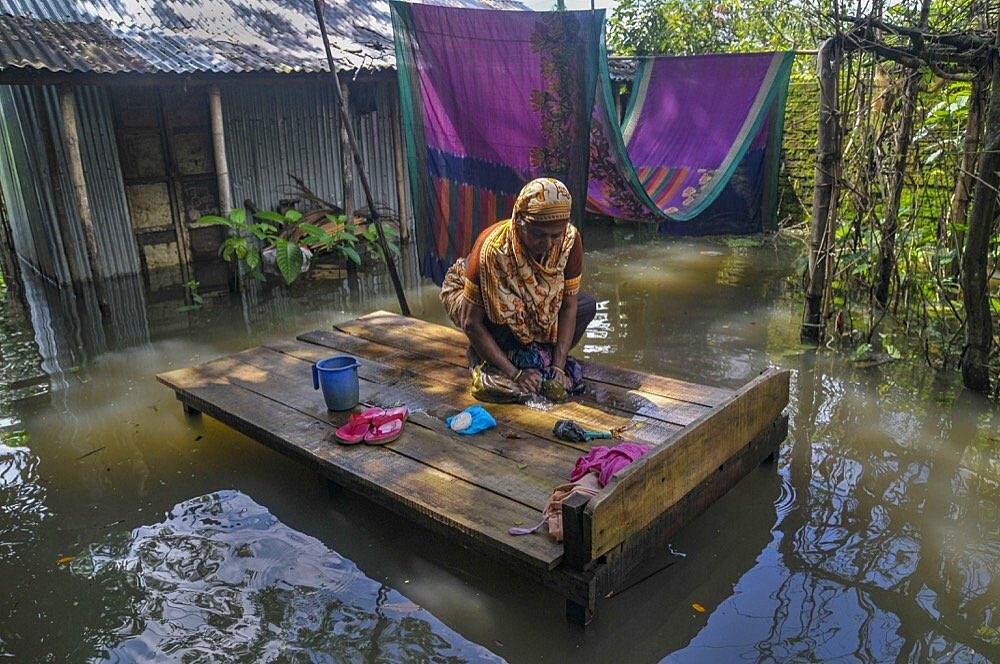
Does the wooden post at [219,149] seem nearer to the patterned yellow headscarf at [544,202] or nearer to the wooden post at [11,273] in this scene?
the wooden post at [11,273]

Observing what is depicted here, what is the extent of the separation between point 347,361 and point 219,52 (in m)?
5.62

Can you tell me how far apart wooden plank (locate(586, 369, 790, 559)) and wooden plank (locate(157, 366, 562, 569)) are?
0.25m

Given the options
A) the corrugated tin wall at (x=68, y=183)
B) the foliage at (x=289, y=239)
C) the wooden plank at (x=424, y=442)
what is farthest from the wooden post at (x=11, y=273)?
the wooden plank at (x=424, y=442)

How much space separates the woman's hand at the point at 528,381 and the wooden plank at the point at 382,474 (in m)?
0.83

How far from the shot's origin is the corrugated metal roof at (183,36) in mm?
7191

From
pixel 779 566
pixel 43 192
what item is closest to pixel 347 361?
pixel 779 566

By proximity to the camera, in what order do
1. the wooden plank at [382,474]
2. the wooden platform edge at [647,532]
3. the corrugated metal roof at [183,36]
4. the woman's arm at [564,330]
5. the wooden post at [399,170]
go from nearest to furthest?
the wooden platform edge at [647,532]
the wooden plank at [382,474]
the woman's arm at [564,330]
the corrugated metal roof at [183,36]
the wooden post at [399,170]

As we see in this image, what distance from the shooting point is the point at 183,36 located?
27.4 feet

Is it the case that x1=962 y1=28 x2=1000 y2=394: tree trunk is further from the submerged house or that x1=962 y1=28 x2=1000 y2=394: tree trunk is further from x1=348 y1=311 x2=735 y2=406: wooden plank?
the submerged house

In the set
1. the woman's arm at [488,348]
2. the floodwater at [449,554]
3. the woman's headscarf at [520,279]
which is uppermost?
the woman's headscarf at [520,279]

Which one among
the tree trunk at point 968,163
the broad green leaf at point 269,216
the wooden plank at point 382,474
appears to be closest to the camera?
the wooden plank at point 382,474

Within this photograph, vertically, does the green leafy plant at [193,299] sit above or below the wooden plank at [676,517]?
below

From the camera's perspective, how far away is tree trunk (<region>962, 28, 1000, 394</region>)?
14.0ft

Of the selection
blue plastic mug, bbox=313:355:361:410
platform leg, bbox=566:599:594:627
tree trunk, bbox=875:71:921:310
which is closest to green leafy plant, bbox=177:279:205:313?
blue plastic mug, bbox=313:355:361:410
